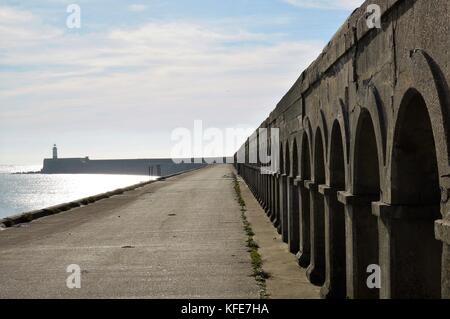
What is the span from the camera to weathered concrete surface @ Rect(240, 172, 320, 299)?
1040 cm

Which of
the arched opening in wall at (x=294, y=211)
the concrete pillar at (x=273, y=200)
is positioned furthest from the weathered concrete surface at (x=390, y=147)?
the concrete pillar at (x=273, y=200)

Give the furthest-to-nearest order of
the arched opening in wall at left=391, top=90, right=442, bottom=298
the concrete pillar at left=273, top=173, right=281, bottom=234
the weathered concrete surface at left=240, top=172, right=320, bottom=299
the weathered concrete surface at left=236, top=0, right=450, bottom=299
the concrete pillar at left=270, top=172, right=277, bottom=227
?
the concrete pillar at left=270, top=172, right=277, bottom=227 → the concrete pillar at left=273, top=173, right=281, bottom=234 → the weathered concrete surface at left=240, top=172, right=320, bottom=299 → the arched opening in wall at left=391, top=90, right=442, bottom=298 → the weathered concrete surface at left=236, top=0, right=450, bottom=299

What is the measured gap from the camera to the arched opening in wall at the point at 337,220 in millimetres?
9602

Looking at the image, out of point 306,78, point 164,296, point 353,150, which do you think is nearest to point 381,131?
point 353,150

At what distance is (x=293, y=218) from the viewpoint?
14.8 m

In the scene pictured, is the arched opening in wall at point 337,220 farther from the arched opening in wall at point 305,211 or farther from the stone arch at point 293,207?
the stone arch at point 293,207

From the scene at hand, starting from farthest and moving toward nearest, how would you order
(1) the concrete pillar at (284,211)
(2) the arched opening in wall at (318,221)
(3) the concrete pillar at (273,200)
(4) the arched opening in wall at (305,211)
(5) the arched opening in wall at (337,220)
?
(3) the concrete pillar at (273,200), (1) the concrete pillar at (284,211), (4) the arched opening in wall at (305,211), (2) the arched opening in wall at (318,221), (5) the arched opening in wall at (337,220)

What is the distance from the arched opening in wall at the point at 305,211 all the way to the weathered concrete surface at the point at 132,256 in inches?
47.0

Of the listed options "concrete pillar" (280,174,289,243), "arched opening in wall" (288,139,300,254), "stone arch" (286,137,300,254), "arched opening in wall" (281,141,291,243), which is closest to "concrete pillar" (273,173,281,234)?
"concrete pillar" (280,174,289,243)

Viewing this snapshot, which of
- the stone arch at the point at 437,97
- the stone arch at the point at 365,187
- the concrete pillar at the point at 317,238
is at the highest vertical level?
the stone arch at the point at 437,97

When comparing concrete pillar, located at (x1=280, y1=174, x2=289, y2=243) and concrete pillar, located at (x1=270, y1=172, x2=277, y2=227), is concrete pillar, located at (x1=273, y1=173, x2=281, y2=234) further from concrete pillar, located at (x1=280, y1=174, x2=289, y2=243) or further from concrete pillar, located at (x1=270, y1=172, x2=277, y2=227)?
concrete pillar, located at (x1=280, y1=174, x2=289, y2=243)

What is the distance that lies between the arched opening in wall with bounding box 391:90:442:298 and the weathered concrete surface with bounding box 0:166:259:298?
4002 millimetres

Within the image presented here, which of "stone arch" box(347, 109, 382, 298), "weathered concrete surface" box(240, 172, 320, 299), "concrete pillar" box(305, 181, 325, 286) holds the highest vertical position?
"stone arch" box(347, 109, 382, 298)
